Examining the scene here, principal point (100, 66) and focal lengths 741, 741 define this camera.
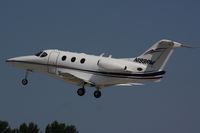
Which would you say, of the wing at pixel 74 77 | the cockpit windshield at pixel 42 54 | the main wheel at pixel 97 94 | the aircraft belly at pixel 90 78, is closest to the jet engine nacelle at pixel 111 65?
the aircraft belly at pixel 90 78

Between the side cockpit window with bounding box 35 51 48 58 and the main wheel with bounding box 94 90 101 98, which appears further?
the side cockpit window with bounding box 35 51 48 58

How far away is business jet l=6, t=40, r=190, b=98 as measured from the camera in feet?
217

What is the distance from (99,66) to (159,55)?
6239mm

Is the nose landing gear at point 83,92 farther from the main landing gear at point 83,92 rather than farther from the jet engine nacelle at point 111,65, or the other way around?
the jet engine nacelle at point 111,65

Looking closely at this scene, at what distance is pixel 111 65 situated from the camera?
67.9m

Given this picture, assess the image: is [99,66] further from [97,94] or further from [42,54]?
[42,54]

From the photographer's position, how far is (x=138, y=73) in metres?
66.3

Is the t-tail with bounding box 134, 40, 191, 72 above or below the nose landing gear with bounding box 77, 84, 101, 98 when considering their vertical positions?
above

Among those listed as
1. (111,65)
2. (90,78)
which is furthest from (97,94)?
(111,65)

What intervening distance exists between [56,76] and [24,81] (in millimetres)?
4725

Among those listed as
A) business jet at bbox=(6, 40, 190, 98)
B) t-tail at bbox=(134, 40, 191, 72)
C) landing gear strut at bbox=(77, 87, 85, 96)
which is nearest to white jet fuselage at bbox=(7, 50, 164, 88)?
business jet at bbox=(6, 40, 190, 98)

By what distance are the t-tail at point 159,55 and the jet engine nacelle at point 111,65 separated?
2.14 m

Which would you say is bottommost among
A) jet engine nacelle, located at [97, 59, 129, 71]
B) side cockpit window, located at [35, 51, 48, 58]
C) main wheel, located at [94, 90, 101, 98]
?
main wheel, located at [94, 90, 101, 98]

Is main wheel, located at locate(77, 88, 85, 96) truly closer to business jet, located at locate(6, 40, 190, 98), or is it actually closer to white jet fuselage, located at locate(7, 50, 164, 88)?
business jet, located at locate(6, 40, 190, 98)
